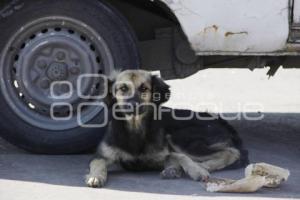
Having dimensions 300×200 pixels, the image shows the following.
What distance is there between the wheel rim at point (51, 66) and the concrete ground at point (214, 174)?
34 centimetres

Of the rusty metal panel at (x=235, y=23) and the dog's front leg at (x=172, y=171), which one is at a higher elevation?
the rusty metal panel at (x=235, y=23)

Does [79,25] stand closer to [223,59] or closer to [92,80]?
[92,80]

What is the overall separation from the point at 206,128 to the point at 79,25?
4.15 feet

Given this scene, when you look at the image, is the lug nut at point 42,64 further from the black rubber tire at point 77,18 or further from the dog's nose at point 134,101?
the dog's nose at point 134,101

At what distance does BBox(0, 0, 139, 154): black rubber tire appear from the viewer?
7086mm

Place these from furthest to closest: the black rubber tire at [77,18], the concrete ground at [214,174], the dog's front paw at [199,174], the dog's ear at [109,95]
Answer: the black rubber tire at [77,18], the dog's ear at [109,95], the dog's front paw at [199,174], the concrete ground at [214,174]

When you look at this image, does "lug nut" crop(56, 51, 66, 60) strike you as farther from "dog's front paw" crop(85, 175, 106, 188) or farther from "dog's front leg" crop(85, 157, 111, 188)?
"dog's front paw" crop(85, 175, 106, 188)

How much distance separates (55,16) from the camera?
7.06 metres

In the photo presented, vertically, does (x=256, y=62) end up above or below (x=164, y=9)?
below

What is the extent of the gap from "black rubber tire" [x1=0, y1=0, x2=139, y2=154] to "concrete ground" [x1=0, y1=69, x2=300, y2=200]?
116mm

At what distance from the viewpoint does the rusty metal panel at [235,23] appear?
267 inches

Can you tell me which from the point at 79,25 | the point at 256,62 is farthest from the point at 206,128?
the point at 79,25

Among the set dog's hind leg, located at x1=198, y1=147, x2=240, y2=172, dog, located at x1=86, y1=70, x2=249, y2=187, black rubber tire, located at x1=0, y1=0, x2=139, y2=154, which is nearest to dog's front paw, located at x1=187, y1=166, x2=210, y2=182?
dog, located at x1=86, y1=70, x2=249, y2=187

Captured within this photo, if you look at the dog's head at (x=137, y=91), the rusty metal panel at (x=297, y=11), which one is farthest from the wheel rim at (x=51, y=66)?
the rusty metal panel at (x=297, y=11)
